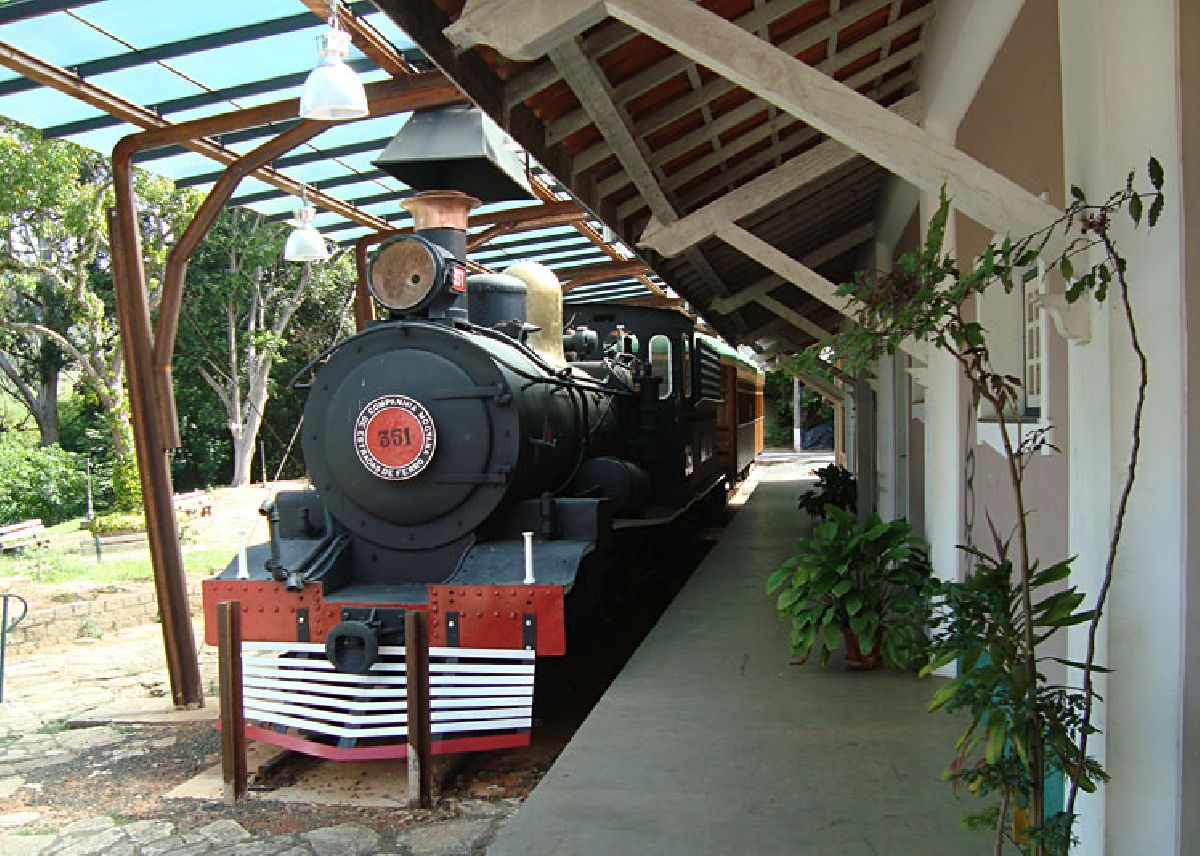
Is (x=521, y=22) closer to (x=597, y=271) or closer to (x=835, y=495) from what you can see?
(x=835, y=495)

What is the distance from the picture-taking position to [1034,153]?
3879 millimetres

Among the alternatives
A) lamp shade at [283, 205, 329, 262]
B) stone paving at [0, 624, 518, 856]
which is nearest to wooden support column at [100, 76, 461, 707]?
stone paving at [0, 624, 518, 856]

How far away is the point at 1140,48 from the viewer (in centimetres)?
232

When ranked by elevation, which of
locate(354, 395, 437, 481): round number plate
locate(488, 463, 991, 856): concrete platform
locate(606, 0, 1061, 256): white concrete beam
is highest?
locate(606, 0, 1061, 256): white concrete beam

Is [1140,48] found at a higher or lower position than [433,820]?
higher

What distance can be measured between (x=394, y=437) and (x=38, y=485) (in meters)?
19.6

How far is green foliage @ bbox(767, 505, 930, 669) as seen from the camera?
212 inches

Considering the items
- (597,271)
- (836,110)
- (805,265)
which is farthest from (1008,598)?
(597,271)

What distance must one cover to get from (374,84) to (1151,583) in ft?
19.2

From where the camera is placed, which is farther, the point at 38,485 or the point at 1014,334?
the point at 38,485

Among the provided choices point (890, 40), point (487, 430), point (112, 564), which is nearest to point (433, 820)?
point (487, 430)

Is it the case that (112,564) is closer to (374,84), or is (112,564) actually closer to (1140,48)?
(374,84)

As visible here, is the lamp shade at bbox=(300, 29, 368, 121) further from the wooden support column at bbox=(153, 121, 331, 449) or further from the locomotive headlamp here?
the wooden support column at bbox=(153, 121, 331, 449)

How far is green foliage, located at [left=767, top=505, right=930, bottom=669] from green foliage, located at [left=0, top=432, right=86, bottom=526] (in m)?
20.4
